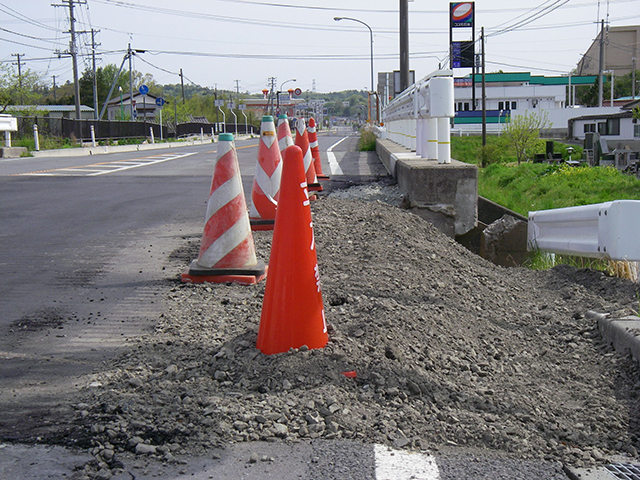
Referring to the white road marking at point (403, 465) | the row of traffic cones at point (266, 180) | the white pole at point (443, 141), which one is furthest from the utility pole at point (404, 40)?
the white road marking at point (403, 465)

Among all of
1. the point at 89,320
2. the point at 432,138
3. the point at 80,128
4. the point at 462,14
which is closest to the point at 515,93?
the point at 462,14

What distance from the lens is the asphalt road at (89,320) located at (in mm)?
2533

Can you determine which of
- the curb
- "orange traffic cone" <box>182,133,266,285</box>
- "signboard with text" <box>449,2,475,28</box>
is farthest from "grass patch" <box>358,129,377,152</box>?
"signboard with text" <box>449,2,475,28</box>

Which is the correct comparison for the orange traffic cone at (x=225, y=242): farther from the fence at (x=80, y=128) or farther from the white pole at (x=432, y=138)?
the fence at (x=80, y=128)

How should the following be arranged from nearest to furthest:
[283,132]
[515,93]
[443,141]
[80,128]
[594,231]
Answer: [594,231]
[443,141]
[283,132]
[80,128]
[515,93]

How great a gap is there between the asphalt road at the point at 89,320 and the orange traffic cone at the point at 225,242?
343mm

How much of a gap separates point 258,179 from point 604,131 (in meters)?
61.1

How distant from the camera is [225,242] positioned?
5246 mm

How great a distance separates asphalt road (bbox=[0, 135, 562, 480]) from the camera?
99.7 inches

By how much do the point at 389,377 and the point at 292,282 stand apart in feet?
2.58

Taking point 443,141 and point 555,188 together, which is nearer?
point 443,141

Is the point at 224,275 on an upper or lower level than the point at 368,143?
lower

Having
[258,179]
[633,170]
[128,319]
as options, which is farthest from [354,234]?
[633,170]

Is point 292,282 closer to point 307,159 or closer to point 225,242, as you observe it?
point 225,242
